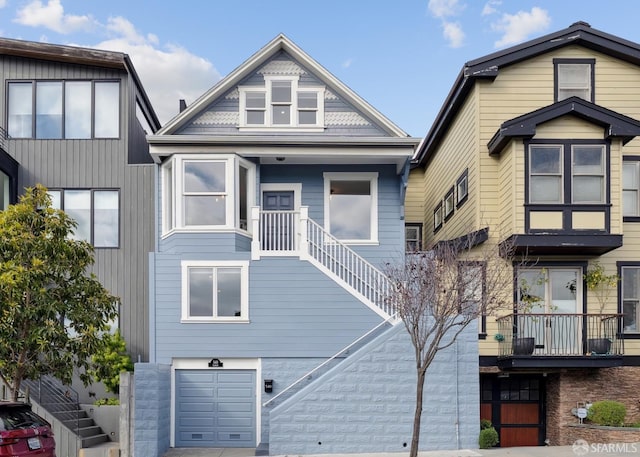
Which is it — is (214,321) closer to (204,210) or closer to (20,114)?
(204,210)

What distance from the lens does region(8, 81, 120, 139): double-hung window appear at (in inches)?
719

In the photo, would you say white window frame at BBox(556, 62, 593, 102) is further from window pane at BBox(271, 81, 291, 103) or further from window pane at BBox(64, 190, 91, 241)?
window pane at BBox(64, 190, 91, 241)

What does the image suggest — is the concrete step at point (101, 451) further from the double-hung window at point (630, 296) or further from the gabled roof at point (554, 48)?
the double-hung window at point (630, 296)

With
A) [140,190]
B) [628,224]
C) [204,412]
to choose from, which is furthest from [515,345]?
[140,190]

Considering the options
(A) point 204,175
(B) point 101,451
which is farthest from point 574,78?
(B) point 101,451

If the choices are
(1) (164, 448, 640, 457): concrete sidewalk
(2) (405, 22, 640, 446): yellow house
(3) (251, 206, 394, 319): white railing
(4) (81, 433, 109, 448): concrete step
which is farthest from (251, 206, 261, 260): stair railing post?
(2) (405, 22, 640, 446): yellow house

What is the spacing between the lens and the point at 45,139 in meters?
18.2

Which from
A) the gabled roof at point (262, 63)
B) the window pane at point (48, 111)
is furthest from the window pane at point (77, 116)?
the gabled roof at point (262, 63)

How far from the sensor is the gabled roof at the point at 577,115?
51.2 ft

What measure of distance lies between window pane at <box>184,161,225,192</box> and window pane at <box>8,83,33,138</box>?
528 cm

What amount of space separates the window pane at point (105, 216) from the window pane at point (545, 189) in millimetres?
11057

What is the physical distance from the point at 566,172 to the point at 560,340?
4121 mm

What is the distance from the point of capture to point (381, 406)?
14.0 metres

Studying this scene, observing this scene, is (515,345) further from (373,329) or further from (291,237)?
(291,237)
